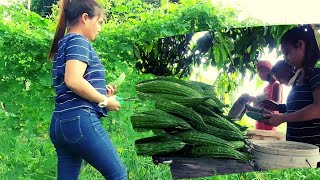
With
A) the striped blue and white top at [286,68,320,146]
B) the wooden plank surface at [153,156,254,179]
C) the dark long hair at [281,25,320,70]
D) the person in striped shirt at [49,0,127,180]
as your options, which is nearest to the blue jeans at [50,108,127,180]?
the person in striped shirt at [49,0,127,180]

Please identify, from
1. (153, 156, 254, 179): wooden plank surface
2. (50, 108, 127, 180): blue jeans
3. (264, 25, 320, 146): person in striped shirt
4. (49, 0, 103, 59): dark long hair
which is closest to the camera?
(50, 108, 127, 180): blue jeans

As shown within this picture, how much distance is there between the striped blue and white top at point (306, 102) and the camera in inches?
130

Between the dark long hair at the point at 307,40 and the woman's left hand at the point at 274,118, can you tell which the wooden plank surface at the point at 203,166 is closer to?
the woman's left hand at the point at 274,118

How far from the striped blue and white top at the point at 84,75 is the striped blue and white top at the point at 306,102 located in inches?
54.4

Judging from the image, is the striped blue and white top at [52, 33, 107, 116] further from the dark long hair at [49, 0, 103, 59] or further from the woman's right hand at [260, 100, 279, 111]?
the woman's right hand at [260, 100, 279, 111]

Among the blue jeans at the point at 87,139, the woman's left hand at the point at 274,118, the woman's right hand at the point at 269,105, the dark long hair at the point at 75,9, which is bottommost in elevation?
the blue jeans at the point at 87,139

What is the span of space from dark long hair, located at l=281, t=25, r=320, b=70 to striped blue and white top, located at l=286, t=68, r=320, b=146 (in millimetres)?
61

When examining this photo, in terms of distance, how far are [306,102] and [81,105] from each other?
1.61m

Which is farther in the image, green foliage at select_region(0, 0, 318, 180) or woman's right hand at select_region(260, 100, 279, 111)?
green foliage at select_region(0, 0, 318, 180)

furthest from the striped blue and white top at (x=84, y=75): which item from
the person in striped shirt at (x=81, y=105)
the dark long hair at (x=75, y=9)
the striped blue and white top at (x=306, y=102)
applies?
the striped blue and white top at (x=306, y=102)

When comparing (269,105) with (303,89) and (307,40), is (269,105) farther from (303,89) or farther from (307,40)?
(307,40)

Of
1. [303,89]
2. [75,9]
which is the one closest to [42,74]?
[75,9]

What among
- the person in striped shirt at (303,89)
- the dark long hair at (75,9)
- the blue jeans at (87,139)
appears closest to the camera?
the blue jeans at (87,139)

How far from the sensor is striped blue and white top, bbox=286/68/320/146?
10.8 feet
